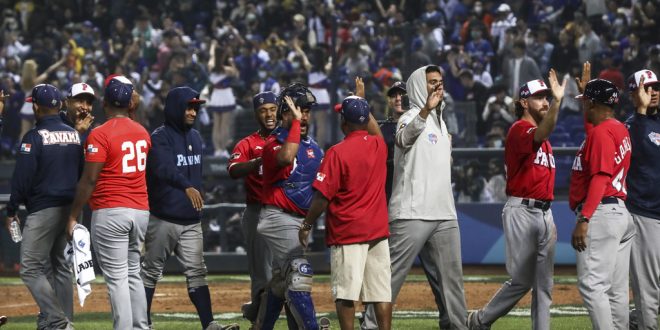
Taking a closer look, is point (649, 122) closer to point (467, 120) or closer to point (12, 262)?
point (467, 120)

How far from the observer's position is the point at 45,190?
30.1 ft

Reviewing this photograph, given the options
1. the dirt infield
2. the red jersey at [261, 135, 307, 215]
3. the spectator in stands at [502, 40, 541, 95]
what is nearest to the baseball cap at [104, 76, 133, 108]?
the red jersey at [261, 135, 307, 215]

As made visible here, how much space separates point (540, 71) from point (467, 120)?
6.58 ft

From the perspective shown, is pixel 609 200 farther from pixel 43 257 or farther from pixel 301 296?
pixel 43 257

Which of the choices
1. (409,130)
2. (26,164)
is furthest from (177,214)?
(409,130)

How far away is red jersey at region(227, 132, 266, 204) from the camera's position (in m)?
9.38

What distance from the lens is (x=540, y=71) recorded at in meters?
18.0

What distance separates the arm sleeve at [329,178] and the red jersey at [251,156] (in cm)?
133

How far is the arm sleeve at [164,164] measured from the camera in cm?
897

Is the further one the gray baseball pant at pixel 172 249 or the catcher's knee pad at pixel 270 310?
the gray baseball pant at pixel 172 249

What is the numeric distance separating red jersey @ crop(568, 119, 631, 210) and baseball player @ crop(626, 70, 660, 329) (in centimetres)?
52

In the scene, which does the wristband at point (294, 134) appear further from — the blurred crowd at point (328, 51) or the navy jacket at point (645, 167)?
the blurred crowd at point (328, 51)

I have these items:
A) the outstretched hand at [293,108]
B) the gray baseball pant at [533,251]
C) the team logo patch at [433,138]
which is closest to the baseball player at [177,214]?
the outstretched hand at [293,108]

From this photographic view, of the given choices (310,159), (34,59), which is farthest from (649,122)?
(34,59)
